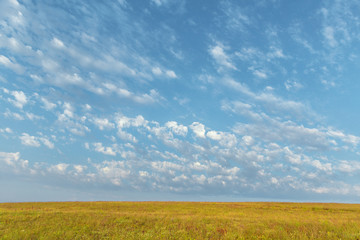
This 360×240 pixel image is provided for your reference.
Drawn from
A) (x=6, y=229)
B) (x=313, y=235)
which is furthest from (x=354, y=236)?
(x=6, y=229)

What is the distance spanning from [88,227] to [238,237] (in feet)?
39.4

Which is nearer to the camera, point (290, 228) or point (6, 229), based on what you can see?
point (6, 229)

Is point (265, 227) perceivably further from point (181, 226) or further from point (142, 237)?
point (142, 237)

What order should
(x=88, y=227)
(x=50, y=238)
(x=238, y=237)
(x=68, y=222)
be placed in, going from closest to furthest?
(x=50, y=238), (x=238, y=237), (x=88, y=227), (x=68, y=222)

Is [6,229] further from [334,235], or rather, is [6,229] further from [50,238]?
[334,235]

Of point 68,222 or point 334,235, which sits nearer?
point 334,235

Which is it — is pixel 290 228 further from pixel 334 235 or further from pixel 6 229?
pixel 6 229

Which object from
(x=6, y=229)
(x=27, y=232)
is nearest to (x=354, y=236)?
(x=27, y=232)

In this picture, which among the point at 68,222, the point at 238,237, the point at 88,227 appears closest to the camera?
the point at 238,237

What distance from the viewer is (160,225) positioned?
22.9 meters

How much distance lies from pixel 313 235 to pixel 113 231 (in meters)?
15.5

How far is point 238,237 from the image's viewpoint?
1936 cm

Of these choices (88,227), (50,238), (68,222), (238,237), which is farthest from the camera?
(68,222)

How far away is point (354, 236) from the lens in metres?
19.6
